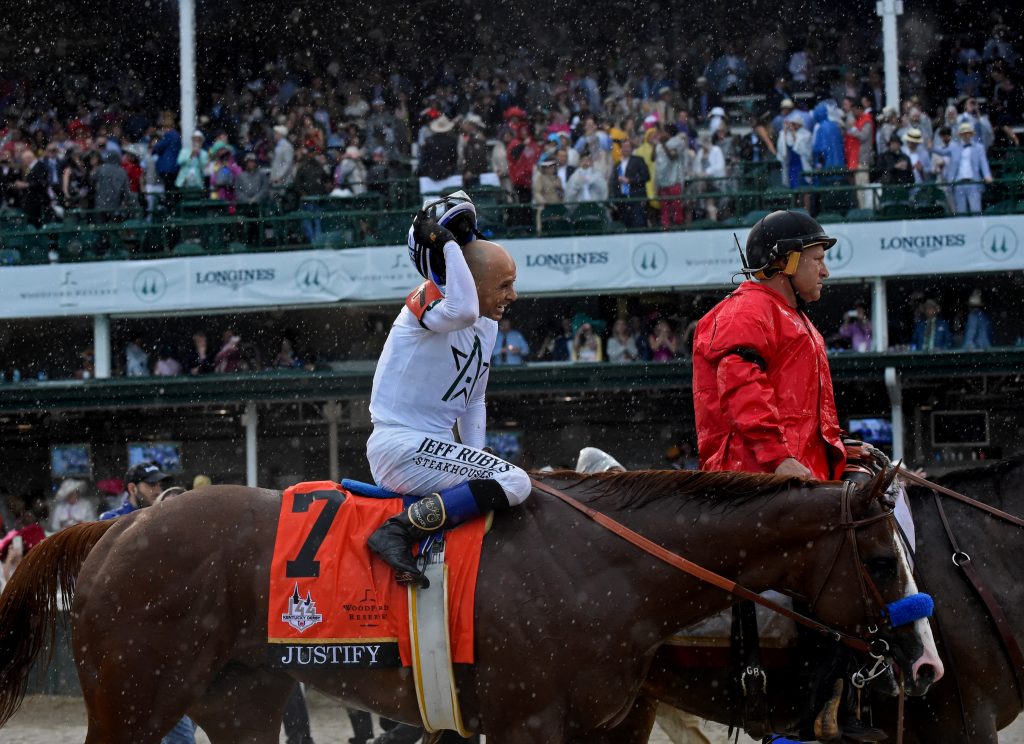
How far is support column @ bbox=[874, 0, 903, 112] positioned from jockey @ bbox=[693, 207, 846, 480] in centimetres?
1199

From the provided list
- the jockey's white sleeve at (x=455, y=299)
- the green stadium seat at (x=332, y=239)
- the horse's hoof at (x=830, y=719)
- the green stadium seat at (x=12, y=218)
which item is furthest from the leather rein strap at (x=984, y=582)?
the green stadium seat at (x=12, y=218)

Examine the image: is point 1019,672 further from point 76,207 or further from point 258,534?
point 76,207

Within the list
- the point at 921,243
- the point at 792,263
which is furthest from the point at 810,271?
the point at 921,243

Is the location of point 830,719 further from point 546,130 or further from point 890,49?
point 890,49

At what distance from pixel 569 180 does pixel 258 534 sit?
1172 centimetres

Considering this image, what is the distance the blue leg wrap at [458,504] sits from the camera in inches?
169

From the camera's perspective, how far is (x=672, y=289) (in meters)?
15.2

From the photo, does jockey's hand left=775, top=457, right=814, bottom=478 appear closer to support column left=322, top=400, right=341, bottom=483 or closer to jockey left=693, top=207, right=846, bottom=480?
jockey left=693, top=207, right=846, bottom=480

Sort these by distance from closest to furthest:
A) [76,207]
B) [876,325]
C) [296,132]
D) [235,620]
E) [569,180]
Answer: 1. [235,620]
2. [876,325]
3. [569,180]
4. [76,207]
5. [296,132]

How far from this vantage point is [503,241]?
15359 mm

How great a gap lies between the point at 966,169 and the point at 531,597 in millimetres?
12365

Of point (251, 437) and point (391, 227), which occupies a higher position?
point (391, 227)

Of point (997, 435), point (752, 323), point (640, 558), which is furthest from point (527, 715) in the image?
point (997, 435)

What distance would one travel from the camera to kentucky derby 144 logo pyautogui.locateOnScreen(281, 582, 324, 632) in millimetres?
4309
